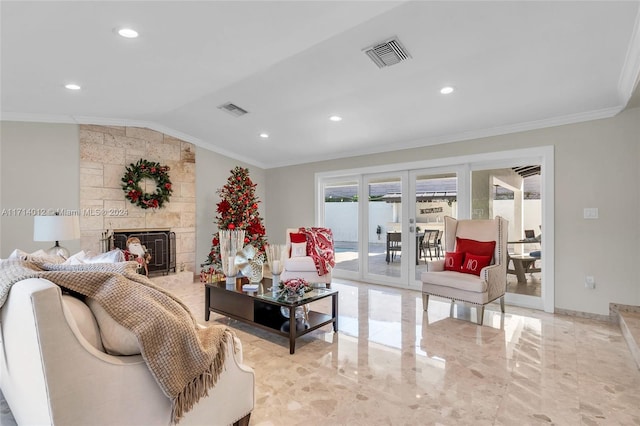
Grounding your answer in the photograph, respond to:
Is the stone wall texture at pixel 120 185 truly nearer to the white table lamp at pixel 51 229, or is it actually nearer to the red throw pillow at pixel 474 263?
the white table lamp at pixel 51 229

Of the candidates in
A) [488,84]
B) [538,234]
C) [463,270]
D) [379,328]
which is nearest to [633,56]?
[488,84]

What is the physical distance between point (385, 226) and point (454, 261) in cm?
168

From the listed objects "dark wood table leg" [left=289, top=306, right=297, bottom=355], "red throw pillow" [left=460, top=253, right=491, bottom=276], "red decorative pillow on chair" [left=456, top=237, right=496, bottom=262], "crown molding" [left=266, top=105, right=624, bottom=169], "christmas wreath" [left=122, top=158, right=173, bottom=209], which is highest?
"crown molding" [left=266, top=105, right=624, bottom=169]

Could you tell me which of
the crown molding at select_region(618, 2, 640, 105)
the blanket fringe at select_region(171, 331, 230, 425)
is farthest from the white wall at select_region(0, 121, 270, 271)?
the crown molding at select_region(618, 2, 640, 105)

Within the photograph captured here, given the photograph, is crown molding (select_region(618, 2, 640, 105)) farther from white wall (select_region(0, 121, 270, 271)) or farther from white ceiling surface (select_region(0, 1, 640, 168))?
Answer: white wall (select_region(0, 121, 270, 271))

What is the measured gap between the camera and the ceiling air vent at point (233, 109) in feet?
13.6

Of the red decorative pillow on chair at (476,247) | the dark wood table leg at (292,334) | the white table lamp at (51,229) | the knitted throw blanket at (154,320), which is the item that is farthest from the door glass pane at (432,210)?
the white table lamp at (51,229)

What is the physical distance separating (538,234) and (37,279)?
4.61 meters

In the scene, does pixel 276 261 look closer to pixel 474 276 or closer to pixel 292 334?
pixel 292 334

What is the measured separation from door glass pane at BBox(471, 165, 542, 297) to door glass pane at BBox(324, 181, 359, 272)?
2143mm

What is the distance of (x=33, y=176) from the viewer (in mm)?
4359

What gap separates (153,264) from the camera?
17.1 feet

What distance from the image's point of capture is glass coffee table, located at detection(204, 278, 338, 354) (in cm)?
276

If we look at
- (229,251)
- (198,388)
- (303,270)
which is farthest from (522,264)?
(198,388)
